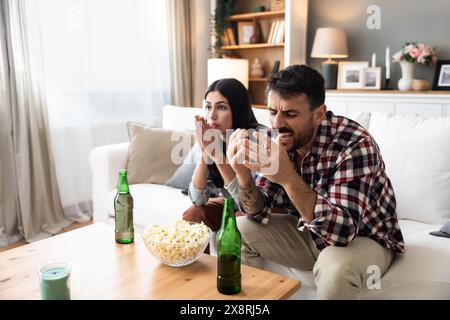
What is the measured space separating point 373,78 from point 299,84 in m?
2.55

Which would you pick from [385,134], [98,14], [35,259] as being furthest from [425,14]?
[35,259]

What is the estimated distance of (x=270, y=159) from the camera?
1325mm

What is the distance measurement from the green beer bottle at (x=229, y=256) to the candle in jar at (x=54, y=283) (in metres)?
0.39

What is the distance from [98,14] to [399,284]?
9.77 feet

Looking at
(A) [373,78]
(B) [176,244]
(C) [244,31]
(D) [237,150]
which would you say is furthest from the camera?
(C) [244,31]

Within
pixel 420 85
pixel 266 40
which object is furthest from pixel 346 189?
pixel 266 40

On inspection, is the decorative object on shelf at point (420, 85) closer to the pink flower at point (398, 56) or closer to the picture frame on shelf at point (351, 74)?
the pink flower at point (398, 56)

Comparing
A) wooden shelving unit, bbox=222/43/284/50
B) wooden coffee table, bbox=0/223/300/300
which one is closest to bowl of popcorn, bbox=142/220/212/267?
wooden coffee table, bbox=0/223/300/300

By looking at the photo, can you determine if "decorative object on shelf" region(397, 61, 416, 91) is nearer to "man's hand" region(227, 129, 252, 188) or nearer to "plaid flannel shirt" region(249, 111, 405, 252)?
"plaid flannel shirt" region(249, 111, 405, 252)

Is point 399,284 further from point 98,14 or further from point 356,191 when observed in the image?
point 98,14

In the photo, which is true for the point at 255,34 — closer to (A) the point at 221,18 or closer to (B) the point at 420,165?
(A) the point at 221,18

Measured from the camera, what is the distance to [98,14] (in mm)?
3416

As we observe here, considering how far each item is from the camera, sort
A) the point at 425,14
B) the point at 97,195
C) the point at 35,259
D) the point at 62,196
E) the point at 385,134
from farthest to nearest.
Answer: the point at 425,14
the point at 62,196
the point at 97,195
the point at 385,134
the point at 35,259

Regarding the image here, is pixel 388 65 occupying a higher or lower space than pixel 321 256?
higher
